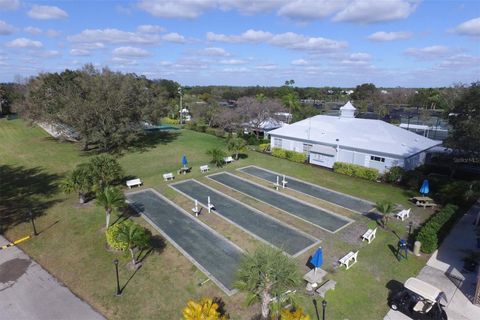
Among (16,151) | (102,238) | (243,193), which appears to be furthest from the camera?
(16,151)

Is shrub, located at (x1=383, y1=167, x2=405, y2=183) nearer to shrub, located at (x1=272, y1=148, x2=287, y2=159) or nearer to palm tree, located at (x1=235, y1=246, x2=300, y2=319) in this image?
shrub, located at (x1=272, y1=148, x2=287, y2=159)

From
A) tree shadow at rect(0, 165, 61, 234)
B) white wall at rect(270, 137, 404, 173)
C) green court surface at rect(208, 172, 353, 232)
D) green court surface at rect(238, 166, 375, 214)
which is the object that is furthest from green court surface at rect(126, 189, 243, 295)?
white wall at rect(270, 137, 404, 173)

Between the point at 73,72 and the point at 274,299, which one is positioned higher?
the point at 73,72

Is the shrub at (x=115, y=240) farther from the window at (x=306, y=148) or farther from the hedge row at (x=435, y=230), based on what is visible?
the window at (x=306, y=148)

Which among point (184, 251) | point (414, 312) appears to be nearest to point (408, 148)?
point (414, 312)

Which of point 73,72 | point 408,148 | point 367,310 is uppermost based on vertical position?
point 73,72

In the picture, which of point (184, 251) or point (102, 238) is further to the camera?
point (102, 238)

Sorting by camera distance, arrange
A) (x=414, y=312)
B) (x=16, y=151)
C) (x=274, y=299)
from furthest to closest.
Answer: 1. (x=16, y=151)
2. (x=414, y=312)
3. (x=274, y=299)

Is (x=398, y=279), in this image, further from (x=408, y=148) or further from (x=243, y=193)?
(x=408, y=148)

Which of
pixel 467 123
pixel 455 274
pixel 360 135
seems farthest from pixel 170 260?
pixel 360 135
